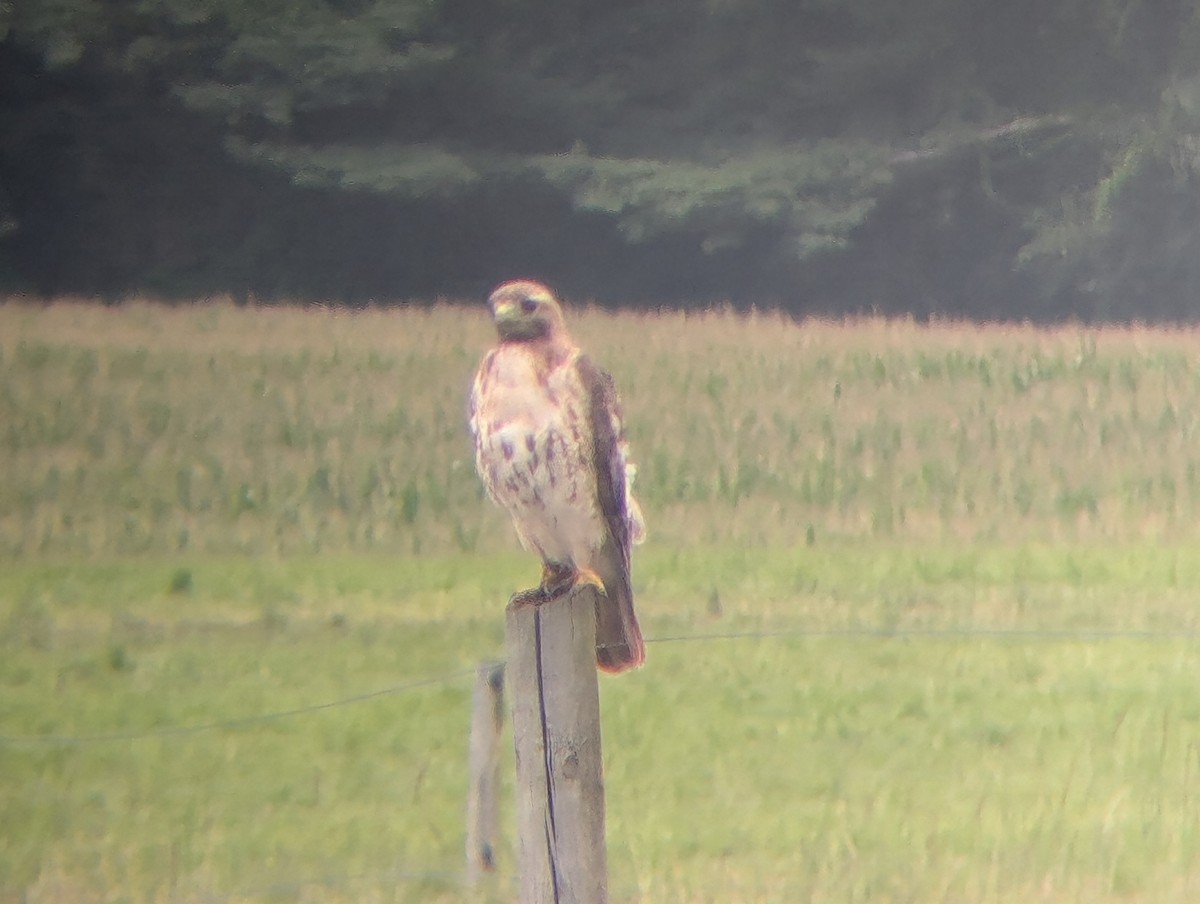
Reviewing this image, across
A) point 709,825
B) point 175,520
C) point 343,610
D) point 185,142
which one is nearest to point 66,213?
point 185,142

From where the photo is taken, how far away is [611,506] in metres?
2.20

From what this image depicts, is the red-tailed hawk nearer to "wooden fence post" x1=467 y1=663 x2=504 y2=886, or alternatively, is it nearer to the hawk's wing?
the hawk's wing

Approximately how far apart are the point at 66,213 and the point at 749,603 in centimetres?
182

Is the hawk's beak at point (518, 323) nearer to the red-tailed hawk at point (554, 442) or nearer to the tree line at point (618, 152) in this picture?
the red-tailed hawk at point (554, 442)

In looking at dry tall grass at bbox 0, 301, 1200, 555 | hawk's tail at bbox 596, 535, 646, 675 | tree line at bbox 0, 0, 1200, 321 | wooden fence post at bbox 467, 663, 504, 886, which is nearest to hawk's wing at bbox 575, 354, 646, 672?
hawk's tail at bbox 596, 535, 646, 675

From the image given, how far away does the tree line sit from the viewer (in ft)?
12.9

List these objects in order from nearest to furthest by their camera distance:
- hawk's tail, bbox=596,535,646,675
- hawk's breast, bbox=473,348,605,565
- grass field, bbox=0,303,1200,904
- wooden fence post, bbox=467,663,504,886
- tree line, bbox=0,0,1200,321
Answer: hawk's tail, bbox=596,535,646,675 → hawk's breast, bbox=473,348,605,565 → wooden fence post, bbox=467,663,504,886 → grass field, bbox=0,303,1200,904 → tree line, bbox=0,0,1200,321

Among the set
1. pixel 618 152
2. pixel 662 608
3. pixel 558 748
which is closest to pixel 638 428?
pixel 662 608

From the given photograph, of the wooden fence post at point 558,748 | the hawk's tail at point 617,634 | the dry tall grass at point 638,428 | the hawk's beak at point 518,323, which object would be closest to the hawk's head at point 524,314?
the hawk's beak at point 518,323

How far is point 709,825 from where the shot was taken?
317 centimetres

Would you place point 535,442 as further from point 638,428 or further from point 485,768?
point 638,428

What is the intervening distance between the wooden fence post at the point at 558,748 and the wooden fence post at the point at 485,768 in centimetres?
102

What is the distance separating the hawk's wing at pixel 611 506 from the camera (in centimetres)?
199

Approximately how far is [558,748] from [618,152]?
3.07 meters
